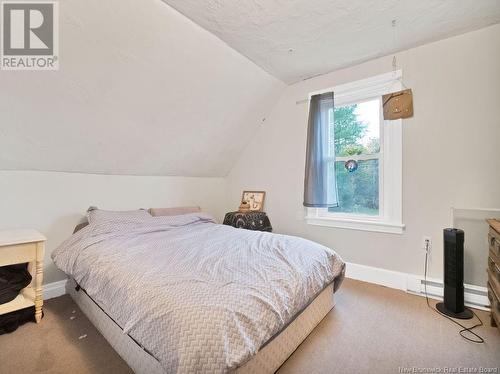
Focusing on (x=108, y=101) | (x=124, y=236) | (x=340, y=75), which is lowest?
(x=124, y=236)

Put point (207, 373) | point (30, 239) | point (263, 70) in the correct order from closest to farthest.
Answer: point (207, 373) < point (30, 239) < point (263, 70)

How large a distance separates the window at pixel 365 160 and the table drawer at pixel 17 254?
8.69 feet

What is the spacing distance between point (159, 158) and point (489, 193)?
10.6ft

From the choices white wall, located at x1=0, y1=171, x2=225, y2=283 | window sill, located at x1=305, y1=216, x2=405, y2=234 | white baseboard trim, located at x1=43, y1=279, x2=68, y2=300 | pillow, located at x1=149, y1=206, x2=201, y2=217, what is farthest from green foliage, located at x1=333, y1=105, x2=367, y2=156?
white baseboard trim, located at x1=43, y1=279, x2=68, y2=300

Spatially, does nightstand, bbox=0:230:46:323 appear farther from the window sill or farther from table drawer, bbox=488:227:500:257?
table drawer, bbox=488:227:500:257

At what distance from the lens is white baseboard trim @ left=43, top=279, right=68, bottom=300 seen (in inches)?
87.5

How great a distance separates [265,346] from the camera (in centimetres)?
125

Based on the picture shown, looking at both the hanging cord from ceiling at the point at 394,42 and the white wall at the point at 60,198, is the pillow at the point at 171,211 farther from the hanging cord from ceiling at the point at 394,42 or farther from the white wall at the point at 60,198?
the hanging cord from ceiling at the point at 394,42

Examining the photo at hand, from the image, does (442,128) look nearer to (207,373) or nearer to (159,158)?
(207,373)

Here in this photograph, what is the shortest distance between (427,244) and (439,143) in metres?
0.94

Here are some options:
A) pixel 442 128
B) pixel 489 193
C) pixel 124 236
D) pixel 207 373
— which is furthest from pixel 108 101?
pixel 489 193

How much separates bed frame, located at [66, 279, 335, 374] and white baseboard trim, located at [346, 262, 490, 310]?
0.80 meters

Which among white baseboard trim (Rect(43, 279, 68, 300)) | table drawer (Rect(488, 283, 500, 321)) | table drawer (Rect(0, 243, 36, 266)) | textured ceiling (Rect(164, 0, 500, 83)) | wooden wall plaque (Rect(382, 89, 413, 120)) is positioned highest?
textured ceiling (Rect(164, 0, 500, 83))

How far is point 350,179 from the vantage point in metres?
2.88
